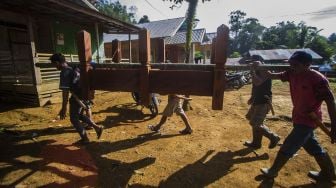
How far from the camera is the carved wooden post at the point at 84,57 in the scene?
A: 118 inches

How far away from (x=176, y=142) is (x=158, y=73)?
2.58 meters

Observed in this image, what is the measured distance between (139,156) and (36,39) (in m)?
9.15

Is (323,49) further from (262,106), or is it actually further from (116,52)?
(262,106)

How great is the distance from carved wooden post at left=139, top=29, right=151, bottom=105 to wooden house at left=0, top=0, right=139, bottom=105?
6.36 metres

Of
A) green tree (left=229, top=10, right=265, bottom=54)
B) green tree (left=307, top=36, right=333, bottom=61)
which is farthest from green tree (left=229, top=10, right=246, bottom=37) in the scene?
green tree (left=307, top=36, right=333, bottom=61)

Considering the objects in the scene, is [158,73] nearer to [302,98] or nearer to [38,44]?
[302,98]

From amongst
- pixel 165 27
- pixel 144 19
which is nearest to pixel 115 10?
pixel 144 19

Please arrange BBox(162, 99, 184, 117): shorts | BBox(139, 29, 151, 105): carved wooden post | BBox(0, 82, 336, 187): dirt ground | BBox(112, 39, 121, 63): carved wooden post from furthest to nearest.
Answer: BBox(112, 39, 121, 63): carved wooden post → BBox(162, 99, 184, 117): shorts → BBox(0, 82, 336, 187): dirt ground → BBox(139, 29, 151, 105): carved wooden post

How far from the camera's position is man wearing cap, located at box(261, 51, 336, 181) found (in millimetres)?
3008

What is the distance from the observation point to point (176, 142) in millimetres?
5102

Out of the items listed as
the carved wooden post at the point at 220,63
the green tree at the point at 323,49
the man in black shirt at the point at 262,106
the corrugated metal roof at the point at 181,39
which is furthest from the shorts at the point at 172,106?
the green tree at the point at 323,49

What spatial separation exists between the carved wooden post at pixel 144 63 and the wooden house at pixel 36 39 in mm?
6355

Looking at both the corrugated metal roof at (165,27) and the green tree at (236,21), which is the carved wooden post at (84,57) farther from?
the green tree at (236,21)

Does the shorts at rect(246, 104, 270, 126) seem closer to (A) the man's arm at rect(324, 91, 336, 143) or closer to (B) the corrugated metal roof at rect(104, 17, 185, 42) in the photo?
(A) the man's arm at rect(324, 91, 336, 143)
